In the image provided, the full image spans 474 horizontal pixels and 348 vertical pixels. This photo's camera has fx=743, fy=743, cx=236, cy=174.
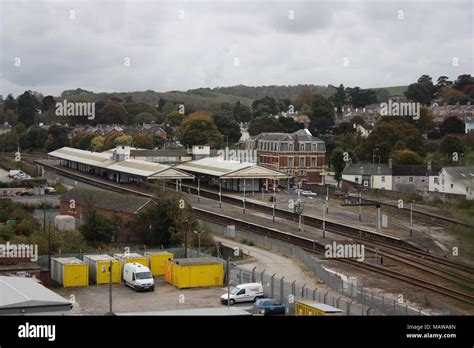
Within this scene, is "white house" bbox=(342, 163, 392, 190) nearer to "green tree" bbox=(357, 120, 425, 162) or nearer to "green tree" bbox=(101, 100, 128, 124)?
"green tree" bbox=(357, 120, 425, 162)

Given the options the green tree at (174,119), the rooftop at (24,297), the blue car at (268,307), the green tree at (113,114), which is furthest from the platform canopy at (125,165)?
the rooftop at (24,297)

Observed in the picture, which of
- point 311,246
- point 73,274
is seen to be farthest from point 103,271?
point 311,246

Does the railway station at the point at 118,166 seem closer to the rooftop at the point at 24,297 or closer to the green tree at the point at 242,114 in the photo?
the rooftop at the point at 24,297

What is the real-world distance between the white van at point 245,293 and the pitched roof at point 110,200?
7061 millimetres

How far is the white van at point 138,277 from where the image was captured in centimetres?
1268

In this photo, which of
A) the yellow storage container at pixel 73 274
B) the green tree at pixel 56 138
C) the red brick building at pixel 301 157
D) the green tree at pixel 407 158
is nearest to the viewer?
the yellow storage container at pixel 73 274

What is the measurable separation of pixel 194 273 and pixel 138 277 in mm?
1021

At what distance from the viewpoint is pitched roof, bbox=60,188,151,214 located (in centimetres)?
1900

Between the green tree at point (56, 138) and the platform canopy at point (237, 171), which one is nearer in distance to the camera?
the platform canopy at point (237, 171)

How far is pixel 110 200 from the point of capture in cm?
2025

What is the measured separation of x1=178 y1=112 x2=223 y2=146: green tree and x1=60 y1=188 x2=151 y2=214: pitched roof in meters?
21.2
